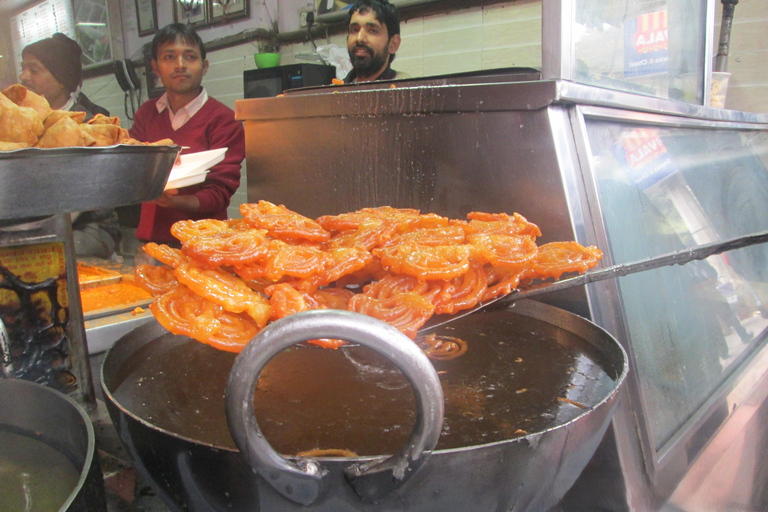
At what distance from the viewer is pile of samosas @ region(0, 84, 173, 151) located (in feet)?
3.33

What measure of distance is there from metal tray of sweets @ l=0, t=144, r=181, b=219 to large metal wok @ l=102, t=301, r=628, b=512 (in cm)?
33

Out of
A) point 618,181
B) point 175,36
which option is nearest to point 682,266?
point 618,181

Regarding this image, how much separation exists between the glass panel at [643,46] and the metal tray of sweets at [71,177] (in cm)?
122

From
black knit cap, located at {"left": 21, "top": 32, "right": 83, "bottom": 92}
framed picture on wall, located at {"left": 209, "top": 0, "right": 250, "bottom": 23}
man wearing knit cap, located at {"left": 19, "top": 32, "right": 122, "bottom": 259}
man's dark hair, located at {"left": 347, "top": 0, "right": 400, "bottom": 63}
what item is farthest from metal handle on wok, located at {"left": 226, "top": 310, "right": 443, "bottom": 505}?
framed picture on wall, located at {"left": 209, "top": 0, "right": 250, "bottom": 23}

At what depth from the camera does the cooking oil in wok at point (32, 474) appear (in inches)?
34.7

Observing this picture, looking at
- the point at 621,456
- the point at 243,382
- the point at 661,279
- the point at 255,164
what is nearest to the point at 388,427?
the point at 243,382

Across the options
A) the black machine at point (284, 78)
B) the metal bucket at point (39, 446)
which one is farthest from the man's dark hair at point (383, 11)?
the metal bucket at point (39, 446)

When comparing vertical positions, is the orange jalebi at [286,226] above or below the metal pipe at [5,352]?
above

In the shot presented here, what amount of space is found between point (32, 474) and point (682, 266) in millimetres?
2065

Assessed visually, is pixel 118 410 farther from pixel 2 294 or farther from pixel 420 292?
pixel 2 294

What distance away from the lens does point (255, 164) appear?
2291 millimetres

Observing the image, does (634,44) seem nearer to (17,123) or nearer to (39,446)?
(17,123)

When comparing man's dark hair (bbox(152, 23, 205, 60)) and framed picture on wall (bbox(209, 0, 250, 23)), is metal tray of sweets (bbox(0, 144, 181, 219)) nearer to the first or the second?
man's dark hair (bbox(152, 23, 205, 60))

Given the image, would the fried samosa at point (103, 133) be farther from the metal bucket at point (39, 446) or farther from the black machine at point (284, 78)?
the black machine at point (284, 78)
